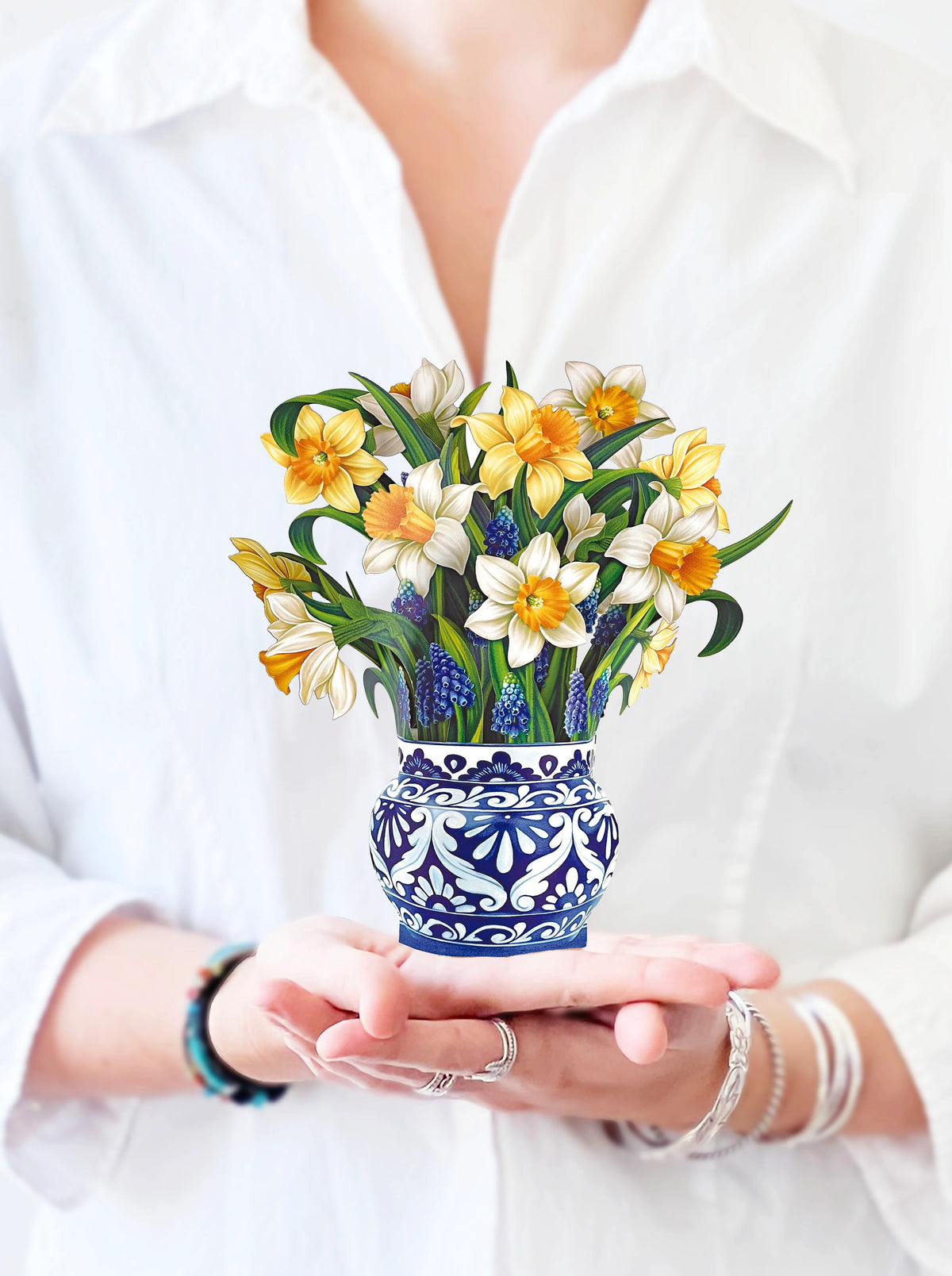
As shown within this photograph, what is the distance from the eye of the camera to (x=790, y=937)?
91 centimetres

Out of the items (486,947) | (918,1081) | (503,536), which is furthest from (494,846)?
(918,1081)

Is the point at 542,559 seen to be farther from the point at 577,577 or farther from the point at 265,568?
the point at 265,568

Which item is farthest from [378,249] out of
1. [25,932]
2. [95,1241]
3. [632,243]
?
[95,1241]

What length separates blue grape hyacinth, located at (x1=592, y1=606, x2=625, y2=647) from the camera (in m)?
0.59

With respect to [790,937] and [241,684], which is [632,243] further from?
[790,937]

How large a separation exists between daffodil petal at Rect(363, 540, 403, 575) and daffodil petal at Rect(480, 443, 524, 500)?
0.06m

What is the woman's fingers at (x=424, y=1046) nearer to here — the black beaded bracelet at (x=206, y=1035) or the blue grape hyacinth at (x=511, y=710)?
the blue grape hyacinth at (x=511, y=710)

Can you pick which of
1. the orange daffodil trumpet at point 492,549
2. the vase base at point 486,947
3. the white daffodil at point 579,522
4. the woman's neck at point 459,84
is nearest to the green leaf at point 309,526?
the orange daffodil trumpet at point 492,549

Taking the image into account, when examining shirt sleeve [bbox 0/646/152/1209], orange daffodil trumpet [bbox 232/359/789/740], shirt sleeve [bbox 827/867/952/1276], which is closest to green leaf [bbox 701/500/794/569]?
orange daffodil trumpet [bbox 232/359/789/740]

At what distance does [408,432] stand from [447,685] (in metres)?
0.13

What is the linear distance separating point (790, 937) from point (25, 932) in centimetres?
61

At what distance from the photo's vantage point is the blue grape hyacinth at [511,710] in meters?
0.57

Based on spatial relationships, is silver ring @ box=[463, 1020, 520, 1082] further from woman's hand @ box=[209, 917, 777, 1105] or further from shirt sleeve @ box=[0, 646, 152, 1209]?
shirt sleeve @ box=[0, 646, 152, 1209]

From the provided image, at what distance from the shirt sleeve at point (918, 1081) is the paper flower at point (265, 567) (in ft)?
1.80
